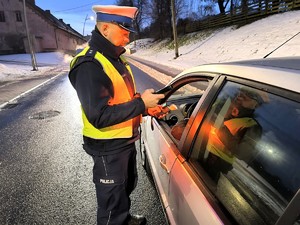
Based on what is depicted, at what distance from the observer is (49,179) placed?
3.81 meters

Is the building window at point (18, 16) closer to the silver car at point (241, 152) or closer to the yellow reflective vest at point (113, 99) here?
the yellow reflective vest at point (113, 99)

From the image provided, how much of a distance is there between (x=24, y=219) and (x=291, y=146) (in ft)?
9.04

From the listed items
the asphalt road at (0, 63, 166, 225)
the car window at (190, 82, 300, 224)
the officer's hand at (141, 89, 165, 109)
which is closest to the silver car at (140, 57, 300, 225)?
the car window at (190, 82, 300, 224)

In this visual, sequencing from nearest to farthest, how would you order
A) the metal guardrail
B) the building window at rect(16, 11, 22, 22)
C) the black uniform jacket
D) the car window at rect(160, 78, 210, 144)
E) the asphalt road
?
the black uniform jacket
the car window at rect(160, 78, 210, 144)
the asphalt road
the metal guardrail
the building window at rect(16, 11, 22, 22)

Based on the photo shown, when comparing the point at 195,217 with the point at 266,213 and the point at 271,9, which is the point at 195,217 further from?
the point at 271,9

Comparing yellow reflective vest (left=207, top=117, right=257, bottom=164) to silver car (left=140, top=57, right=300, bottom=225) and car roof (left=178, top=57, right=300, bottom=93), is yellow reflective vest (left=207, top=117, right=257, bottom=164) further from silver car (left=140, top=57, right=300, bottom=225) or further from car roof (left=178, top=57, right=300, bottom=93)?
car roof (left=178, top=57, right=300, bottom=93)

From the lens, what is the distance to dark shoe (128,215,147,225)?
2.69 metres

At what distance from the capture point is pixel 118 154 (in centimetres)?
220

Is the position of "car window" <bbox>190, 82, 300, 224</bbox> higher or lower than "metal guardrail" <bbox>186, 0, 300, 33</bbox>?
lower

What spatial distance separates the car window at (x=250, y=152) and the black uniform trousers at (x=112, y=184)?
1.99 ft

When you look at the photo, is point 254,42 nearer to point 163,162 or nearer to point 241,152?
point 163,162

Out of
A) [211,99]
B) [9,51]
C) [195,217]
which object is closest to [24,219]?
[195,217]

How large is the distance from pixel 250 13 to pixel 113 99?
83.8ft

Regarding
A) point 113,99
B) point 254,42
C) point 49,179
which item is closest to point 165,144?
point 113,99
